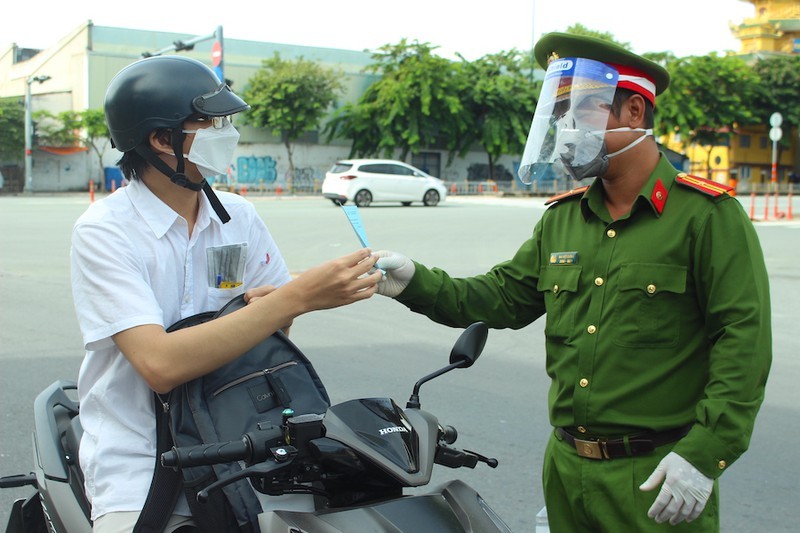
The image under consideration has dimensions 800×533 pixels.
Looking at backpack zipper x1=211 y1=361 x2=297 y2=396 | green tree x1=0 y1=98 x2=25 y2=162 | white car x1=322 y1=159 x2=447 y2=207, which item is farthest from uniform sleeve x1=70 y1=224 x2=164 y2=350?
green tree x1=0 y1=98 x2=25 y2=162

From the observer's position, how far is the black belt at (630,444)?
7.36 ft

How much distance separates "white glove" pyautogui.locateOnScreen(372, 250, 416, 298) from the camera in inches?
103

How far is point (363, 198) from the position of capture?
86.7ft

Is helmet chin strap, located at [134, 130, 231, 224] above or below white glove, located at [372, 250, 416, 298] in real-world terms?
above

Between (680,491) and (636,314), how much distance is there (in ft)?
1.61

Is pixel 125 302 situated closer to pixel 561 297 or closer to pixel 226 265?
pixel 226 265

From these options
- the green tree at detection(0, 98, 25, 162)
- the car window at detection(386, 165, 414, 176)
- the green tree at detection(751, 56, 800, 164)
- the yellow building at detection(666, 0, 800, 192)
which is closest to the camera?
the car window at detection(386, 165, 414, 176)

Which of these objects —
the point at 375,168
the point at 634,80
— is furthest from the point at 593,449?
the point at 375,168

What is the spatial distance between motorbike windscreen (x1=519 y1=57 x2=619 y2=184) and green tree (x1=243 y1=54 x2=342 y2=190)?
3940 centimetres

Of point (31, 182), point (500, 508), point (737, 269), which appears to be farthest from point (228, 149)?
point (31, 182)

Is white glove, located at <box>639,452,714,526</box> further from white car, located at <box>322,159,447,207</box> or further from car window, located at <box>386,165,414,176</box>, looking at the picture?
car window, located at <box>386,165,414,176</box>

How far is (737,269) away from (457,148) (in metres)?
44.1

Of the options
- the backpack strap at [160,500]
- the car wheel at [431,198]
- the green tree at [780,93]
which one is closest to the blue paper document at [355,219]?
the backpack strap at [160,500]

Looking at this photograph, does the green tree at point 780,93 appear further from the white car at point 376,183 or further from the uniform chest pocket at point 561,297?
the uniform chest pocket at point 561,297
